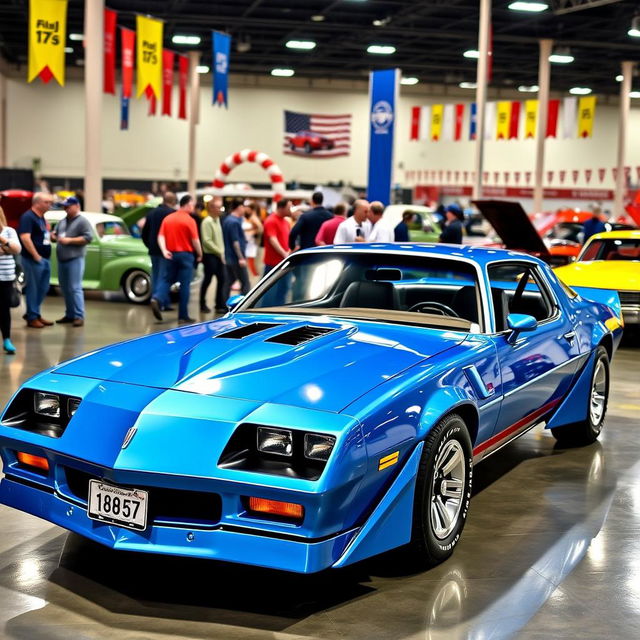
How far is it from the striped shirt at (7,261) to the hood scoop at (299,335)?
18.2ft

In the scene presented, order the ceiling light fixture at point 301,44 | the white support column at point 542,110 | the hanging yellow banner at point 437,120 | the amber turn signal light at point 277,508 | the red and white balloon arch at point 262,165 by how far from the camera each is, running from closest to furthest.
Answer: the amber turn signal light at point 277,508, the white support column at point 542,110, the red and white balloon arch at point 262,165, the hanging yellow banner at point 437,120, the ceiling light fixture at point 301,44

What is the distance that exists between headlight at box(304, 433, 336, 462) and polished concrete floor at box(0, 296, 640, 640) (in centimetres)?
66

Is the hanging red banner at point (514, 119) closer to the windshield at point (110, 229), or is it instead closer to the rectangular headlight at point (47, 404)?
the windshield at point (110, 229)

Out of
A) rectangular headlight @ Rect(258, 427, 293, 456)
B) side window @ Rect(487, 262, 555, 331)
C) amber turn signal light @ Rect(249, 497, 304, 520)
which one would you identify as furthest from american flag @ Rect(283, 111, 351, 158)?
amber turn signal light @ Rect(249, 497, 304, 520)

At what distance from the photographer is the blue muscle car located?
360 cm

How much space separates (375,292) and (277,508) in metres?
2.23

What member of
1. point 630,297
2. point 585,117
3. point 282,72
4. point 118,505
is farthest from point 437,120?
point 118,505

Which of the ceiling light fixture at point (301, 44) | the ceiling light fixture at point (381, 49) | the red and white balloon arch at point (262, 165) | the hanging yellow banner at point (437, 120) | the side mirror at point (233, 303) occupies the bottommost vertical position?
the side mirror at point (233, 303)

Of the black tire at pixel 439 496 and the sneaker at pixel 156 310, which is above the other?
the black tire at pixel 439 496

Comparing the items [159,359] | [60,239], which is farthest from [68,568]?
[60,239]

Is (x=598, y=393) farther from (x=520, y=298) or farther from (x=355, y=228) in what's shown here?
(x=355, y=228)

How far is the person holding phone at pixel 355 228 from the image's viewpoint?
12.1m

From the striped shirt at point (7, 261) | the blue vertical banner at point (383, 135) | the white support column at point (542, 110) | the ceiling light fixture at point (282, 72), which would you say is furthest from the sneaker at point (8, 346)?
the ceiling light fixture at point (282, 72)

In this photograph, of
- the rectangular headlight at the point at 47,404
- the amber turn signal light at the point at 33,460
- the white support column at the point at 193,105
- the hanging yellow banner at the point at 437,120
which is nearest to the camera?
the amber turn signal light at the point at 33,460
